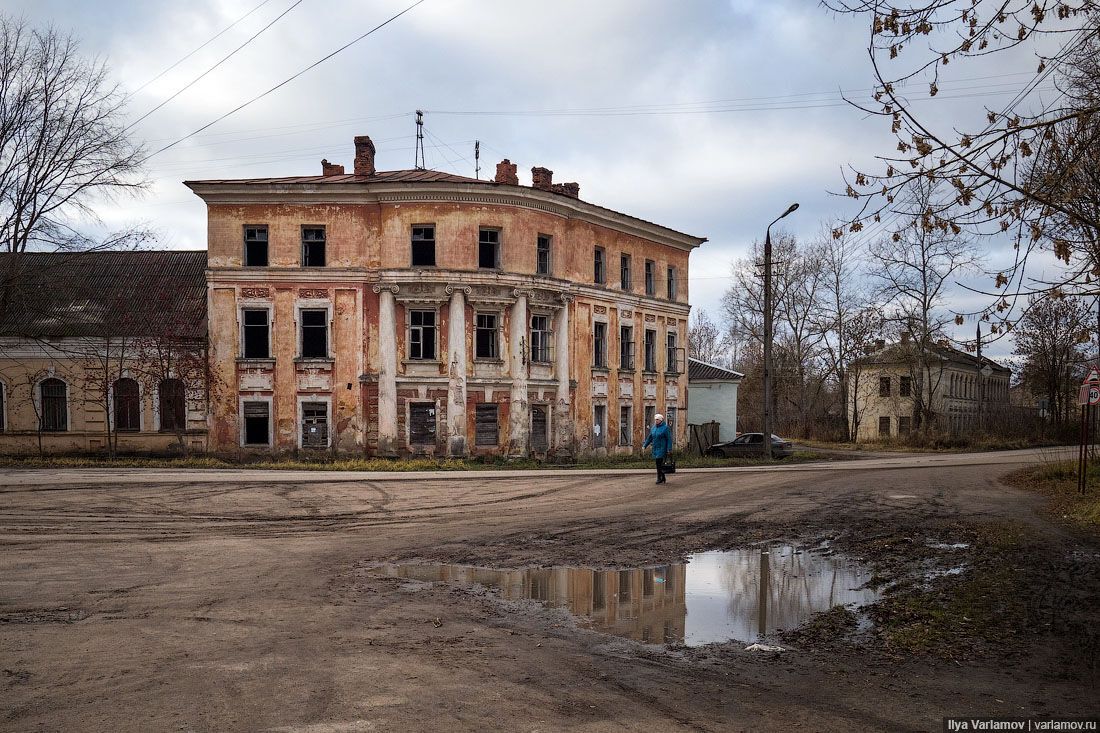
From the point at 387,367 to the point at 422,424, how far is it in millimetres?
2543

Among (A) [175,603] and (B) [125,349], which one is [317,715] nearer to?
(A) [175,603]

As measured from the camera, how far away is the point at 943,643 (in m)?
6.48

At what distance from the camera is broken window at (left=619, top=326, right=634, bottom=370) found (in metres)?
37.7

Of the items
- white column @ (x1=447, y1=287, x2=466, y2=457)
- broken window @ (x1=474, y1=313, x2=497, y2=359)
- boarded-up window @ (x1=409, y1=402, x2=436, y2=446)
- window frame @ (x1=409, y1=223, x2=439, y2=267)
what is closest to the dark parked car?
broken window @ (x1=474, y1=313, x2=497, y2=359)

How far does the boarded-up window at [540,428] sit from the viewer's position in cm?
3306

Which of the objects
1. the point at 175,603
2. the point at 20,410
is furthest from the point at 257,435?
the point at 175,603

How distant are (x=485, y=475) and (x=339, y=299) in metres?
11.3

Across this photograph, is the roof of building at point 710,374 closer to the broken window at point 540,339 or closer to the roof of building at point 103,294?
the broken window at point 540,339

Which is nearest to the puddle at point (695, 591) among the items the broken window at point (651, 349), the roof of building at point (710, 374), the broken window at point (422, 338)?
the broken window at point (422, 338)

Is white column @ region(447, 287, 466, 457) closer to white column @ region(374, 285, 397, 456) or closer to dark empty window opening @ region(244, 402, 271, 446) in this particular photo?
white column @ region(374, 285, 397, 456)

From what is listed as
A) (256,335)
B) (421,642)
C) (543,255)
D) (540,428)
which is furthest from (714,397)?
(421,642)

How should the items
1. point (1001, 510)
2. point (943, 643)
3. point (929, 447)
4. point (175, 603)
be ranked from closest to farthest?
point (943, 643) < point (175, 603) < point (1001, 510) < point (929, 447)

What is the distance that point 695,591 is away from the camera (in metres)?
8.70

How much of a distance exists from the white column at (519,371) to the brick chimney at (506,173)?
4.80 m
